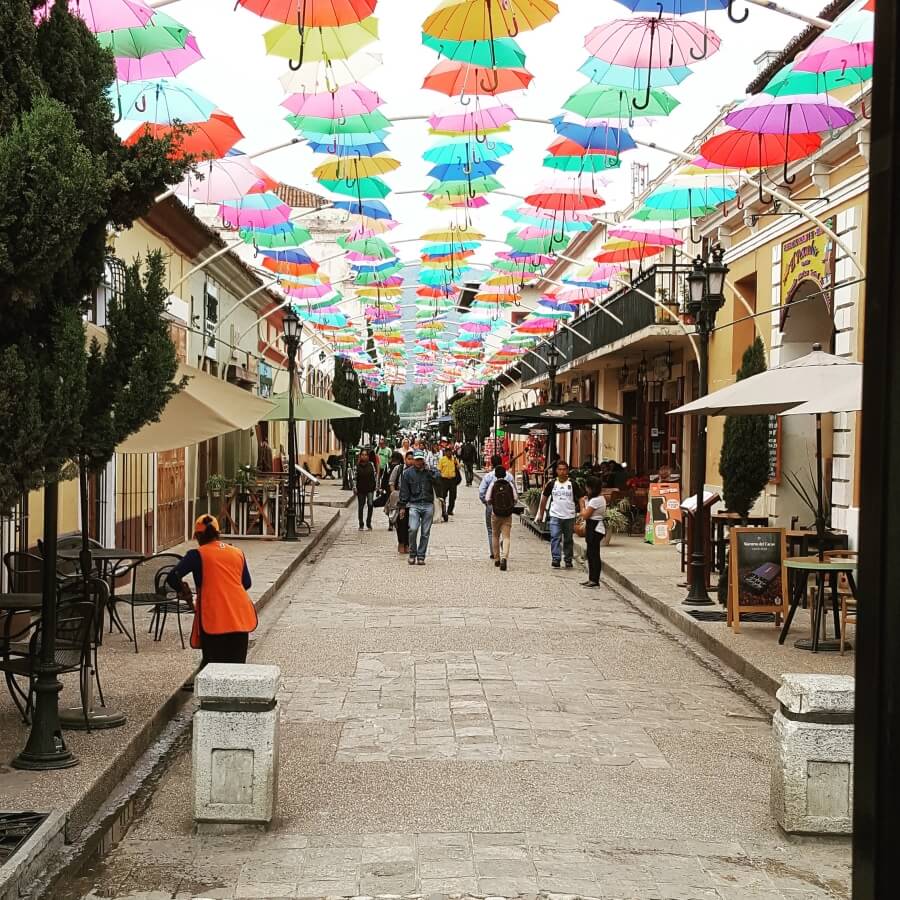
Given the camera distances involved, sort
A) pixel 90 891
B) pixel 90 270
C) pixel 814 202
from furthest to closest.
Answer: pixel 814 202, pixel 90 270, pixel 90 891

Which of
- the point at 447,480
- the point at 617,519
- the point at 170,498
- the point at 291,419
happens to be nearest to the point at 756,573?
the point at 617,519

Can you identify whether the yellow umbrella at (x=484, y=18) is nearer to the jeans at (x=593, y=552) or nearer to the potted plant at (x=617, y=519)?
the jeans at (x=593, y=552)

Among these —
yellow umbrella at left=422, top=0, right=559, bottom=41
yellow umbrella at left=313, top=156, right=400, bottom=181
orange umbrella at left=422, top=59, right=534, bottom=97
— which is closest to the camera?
yellow umbrella at left=422, top=0, right=559, bottom=41

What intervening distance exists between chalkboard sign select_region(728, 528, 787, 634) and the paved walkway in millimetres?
851

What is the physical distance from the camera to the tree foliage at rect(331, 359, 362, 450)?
46125 millimetres

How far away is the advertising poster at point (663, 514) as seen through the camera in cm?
2350

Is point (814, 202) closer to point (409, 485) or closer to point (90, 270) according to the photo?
point (409, 485)

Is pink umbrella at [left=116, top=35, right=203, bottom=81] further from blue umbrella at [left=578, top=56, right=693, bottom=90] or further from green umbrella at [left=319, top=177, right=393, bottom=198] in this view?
green umbrella at [left=319, top=177, right=393, bottom=198]

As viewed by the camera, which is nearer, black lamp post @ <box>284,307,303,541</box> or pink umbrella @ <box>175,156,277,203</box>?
pink umbrella @ <box>175,156,277,203</box>

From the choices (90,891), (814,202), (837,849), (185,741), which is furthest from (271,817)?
(814,202)

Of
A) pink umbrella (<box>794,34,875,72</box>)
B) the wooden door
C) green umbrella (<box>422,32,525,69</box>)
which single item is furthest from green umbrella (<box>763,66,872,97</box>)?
the wooden door

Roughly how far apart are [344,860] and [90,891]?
3.92 ft

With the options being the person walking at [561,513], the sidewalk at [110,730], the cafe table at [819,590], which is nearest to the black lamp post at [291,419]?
the person walking at [561,513]

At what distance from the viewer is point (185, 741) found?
8.44m
